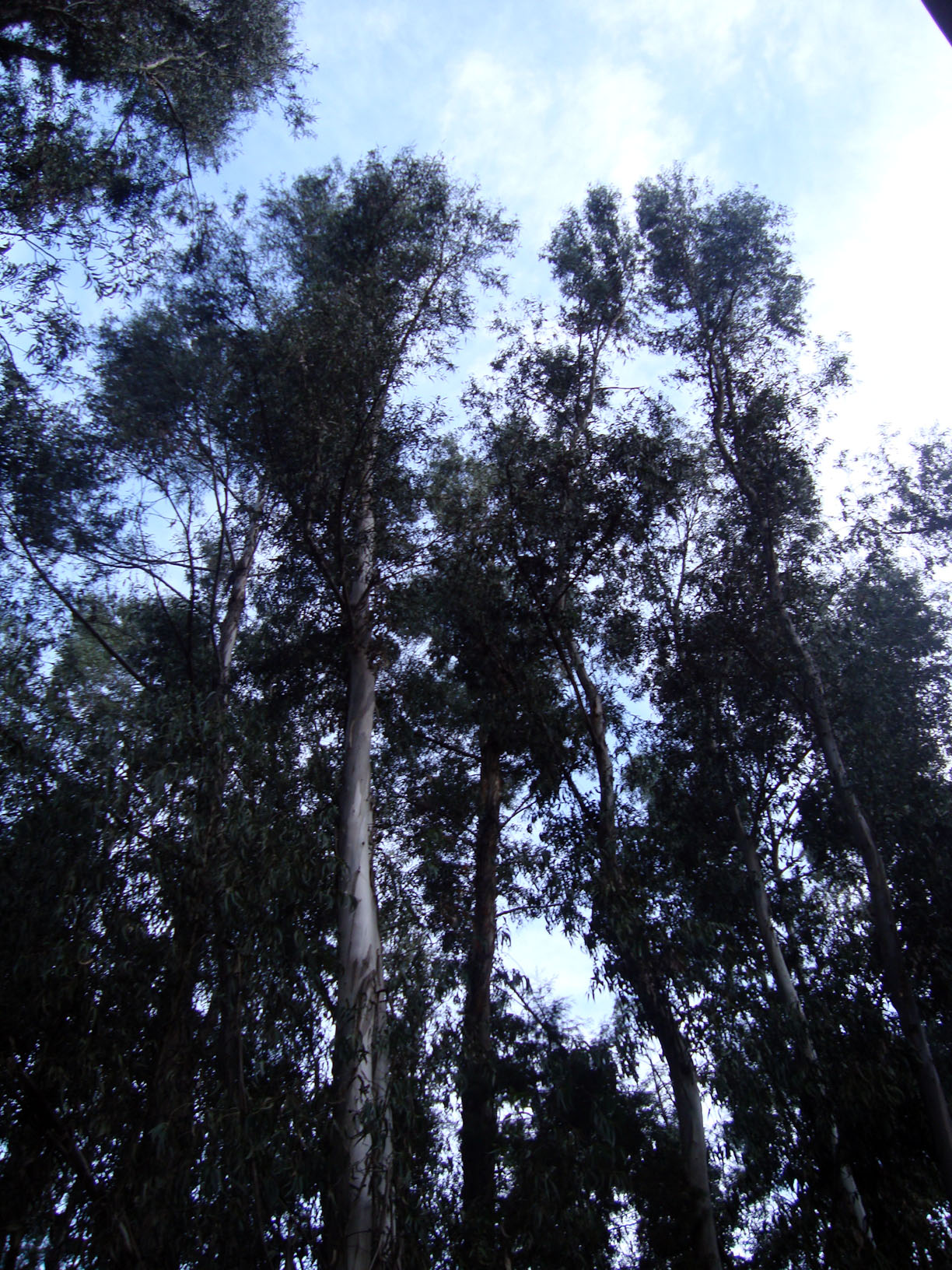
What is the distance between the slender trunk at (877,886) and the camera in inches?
224

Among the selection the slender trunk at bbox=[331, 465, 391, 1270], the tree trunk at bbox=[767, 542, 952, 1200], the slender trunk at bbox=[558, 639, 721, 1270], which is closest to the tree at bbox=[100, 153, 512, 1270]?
the slender trunk at bbox=[331, 465, 391, 1270]

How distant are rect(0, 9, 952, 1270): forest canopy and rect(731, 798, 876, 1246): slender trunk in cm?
5

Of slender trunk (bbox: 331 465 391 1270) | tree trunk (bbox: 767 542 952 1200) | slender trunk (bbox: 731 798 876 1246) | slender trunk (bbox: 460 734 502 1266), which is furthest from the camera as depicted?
slender trunk (bbox: 731 798 876 1246)

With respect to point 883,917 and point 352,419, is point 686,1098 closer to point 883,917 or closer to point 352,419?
point 883,917

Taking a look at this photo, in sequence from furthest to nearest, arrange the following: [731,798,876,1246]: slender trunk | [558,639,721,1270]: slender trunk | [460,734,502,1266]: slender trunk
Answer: [558,639,721,1270]: slender trunk → [731,798,876,1246]: slender trunk → [460,734,502,1266]: slender trunk

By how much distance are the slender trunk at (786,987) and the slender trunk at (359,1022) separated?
3103 mm

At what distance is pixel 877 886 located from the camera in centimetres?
661

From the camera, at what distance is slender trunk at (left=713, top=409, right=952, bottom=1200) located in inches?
224

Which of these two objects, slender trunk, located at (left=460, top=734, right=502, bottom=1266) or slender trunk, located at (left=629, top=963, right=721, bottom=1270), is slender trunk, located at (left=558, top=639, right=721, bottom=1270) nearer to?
slender trunk, located at (left=629, top=963, right=721, bottom=1270)

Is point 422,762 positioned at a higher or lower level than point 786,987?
higher

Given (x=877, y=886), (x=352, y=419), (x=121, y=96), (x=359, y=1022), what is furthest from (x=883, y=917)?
(x=121, y=96)

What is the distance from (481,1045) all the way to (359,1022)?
186cm

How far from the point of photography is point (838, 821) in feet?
27.7

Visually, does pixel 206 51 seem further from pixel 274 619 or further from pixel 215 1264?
pixel 215 1264
